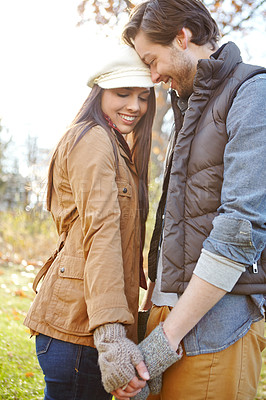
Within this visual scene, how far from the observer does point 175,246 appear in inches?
68.6

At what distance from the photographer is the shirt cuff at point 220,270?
1.56 metres

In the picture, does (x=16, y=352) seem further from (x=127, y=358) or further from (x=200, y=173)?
(x=200, y=173)

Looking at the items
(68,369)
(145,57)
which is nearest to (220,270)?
(68,369)

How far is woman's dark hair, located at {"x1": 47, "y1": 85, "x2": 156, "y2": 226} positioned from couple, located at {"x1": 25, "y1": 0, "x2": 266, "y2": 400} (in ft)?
0.05

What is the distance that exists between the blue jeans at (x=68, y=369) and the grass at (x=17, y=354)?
60.3 inches

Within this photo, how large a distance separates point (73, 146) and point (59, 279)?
0.62 m

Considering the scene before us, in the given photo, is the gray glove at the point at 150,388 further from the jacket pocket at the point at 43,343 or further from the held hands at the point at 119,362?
the jacket pocket at the point at 43,343

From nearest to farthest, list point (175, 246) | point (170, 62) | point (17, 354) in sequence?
point (175, 246) → point (170, 62) → point (17, 354)

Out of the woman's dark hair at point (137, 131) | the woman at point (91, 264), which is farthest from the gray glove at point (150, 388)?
the woman's dark hair at point (137, 131)

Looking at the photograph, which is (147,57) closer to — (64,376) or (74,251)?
(74,251)

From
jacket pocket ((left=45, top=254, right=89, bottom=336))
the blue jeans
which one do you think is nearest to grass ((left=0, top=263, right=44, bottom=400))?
the blue jeans

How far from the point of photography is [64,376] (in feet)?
6.00

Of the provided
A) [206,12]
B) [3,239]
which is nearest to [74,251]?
[206,12]

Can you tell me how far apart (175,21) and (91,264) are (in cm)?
119
